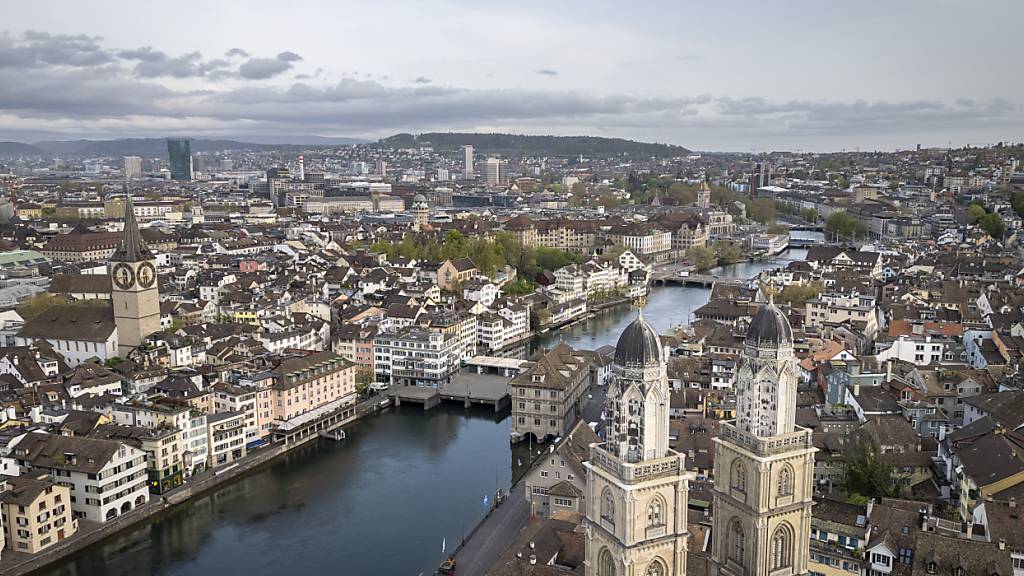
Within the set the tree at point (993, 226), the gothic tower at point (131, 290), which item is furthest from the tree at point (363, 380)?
the tree at point (993, 226)

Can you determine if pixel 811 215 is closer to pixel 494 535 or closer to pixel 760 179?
pixel 760 179

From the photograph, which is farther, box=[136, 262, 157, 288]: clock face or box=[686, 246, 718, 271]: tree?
box=[686, 246, 718, 271]: tree

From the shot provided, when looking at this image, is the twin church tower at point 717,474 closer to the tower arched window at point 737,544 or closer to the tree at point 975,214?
the tower arched window at point 737,544

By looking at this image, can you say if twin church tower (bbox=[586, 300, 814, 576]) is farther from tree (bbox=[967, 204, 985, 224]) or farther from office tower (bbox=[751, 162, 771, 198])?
office tower (bbox=[751, 162, 771, 198])

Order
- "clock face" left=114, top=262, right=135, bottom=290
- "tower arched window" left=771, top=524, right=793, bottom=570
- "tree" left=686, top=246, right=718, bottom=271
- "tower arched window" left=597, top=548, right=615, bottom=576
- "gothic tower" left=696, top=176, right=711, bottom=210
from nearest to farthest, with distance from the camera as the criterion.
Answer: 1. "tower arched window" left=597, top=548, right=615, bottom=576
2. "tower arched window" left=771, top=524, right=793, bottom=570
3. "clock face" left=114, top=262, right=135, bottom=290
4. "tree" left=686, top=246, right=718, bottom=271
5. "gothic tower" left=696, top=176, right=711, bottom=210

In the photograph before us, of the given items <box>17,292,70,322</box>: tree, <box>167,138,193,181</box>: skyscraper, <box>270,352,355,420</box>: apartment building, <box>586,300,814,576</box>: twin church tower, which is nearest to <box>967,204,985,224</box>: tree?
<box>270,352,355,420</box>: apartment building

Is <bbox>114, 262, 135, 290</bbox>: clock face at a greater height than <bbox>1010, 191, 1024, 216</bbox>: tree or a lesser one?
lesser

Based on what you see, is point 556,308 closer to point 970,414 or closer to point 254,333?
point 254,333
